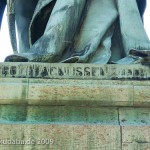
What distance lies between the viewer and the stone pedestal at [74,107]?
189 inches

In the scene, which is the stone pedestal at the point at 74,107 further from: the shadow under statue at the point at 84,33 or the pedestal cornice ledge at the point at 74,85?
the shadow under statue at the point at 84,33

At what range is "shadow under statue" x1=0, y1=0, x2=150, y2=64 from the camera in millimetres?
5617

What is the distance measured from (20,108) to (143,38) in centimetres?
160

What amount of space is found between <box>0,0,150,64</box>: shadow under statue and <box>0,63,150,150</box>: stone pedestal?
22cm

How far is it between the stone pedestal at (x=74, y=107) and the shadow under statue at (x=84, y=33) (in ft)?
0.73

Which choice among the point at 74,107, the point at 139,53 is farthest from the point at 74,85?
the point at 139,53

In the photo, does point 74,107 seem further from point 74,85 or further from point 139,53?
point 139,53

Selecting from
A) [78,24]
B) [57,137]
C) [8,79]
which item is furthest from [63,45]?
[57,137]

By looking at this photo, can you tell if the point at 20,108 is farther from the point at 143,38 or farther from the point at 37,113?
the point at 143,38

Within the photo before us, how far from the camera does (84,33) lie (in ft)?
19.5

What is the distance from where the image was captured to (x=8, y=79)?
17.2 feet

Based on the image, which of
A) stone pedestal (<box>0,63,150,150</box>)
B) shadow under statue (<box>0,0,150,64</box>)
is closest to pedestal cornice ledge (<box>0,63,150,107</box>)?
stone pedestal (<box>0,63,150,150</box>)

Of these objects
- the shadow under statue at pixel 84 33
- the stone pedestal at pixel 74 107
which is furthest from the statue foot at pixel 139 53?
the stone pedestal at pixel 74 107

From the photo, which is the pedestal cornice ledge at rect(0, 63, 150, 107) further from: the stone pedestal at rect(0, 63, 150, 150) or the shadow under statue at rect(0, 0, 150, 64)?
the shadow under statue at rect(0, 0, 150, 64)
